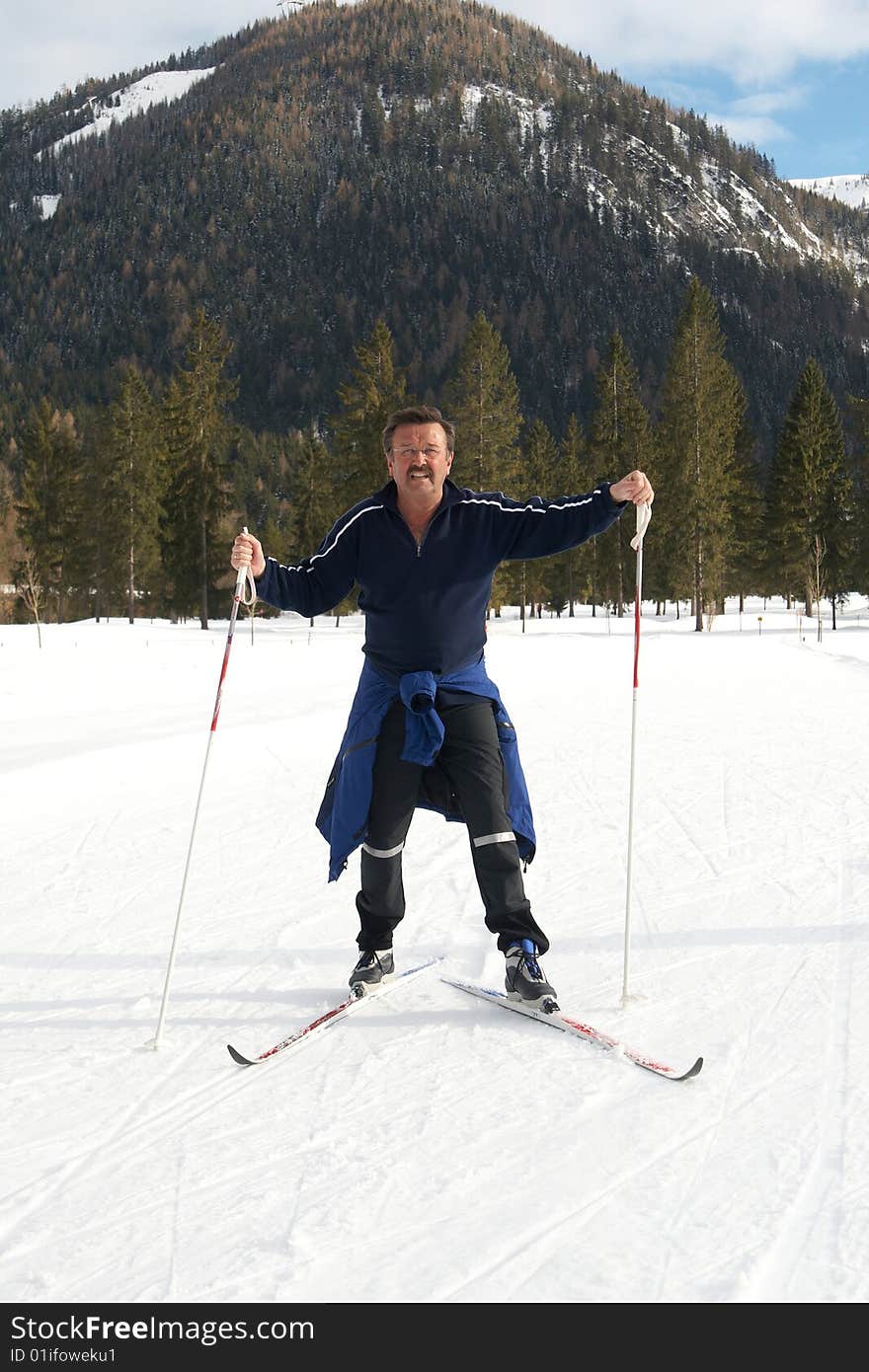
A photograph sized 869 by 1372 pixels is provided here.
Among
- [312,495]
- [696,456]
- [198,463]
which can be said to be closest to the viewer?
[696,456]

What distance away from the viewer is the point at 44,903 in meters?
5.39

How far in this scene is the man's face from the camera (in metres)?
3.73

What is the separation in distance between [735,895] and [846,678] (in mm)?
13507

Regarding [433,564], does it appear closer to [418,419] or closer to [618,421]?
[418,419]

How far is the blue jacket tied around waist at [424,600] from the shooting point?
3.70 m

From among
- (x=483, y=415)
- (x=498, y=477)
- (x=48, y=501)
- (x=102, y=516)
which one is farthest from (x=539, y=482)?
(x=48, y=501)

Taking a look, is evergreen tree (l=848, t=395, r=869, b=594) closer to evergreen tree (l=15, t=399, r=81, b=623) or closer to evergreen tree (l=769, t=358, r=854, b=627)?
evergreen tree (l=769, t=358, r=854, b=627)

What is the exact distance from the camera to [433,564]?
3723mm

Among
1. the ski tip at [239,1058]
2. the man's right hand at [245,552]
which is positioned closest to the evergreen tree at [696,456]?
the man's right hand at [245,552]

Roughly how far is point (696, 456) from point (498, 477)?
25.2 ft

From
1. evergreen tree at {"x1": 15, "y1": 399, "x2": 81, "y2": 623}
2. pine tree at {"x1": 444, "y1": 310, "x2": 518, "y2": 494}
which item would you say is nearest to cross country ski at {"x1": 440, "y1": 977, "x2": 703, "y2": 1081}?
pine tree at {"x1": 444, "y1": 310, "x2": 518, "y2": 494}

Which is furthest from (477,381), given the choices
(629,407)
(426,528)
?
A: (426,528)

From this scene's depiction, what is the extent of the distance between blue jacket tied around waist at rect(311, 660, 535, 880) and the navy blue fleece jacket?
0.08 metres
